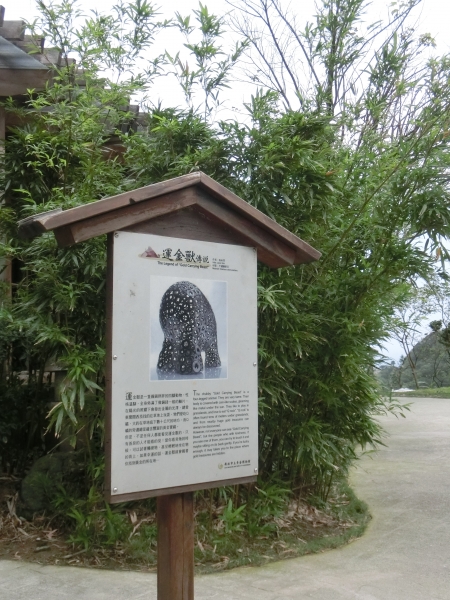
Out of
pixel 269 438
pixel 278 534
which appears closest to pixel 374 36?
pixel 269 438

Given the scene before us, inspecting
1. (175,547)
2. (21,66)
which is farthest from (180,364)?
(21,66)

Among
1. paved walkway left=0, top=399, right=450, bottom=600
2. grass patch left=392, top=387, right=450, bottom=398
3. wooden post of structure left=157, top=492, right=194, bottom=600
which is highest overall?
grass patch left=392, top=387, right=450, bottom=398

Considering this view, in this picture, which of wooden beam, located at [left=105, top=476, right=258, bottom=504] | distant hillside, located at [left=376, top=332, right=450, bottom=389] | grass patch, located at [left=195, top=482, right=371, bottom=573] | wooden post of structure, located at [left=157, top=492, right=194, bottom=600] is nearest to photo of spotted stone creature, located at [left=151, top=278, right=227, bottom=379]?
wooden beam, located at [left=105, top=476, right=258, bottom=504]

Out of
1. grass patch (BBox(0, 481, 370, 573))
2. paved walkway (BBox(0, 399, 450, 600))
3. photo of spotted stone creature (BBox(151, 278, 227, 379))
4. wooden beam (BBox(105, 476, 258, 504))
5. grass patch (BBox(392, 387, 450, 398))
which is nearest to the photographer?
wooden beam (BBox(105, 476, 258, 504))

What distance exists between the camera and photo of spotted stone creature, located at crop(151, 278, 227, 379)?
2.64 metres

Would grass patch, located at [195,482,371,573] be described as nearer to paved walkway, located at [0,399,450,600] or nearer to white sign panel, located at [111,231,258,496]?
paved walkway, located at [0,399,450,600]

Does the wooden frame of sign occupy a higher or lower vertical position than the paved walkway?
higher

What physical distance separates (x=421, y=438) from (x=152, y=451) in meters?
7.47

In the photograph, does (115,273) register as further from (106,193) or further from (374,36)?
(374,36)

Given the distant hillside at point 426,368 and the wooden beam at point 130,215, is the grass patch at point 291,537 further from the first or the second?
the distant hillside at point 426,368

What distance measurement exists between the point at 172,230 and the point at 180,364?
55 centimetres

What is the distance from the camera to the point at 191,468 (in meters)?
2.67

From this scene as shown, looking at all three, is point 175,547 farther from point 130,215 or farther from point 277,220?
point 277,220

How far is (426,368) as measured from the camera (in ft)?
66.1
